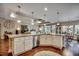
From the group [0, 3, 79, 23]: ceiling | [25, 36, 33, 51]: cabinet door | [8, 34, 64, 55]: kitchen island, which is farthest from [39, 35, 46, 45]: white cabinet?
[0, 3, 79, 23]: ceiling

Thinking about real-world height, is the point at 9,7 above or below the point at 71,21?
above

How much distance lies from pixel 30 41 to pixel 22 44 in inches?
7.8

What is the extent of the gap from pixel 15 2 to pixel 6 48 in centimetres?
104

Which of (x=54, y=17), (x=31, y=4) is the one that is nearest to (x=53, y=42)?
(x=54, y=17)

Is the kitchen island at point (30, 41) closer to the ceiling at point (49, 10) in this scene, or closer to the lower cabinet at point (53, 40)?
the lower cabinet at point (53, 40)

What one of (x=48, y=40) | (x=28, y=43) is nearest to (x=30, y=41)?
(x=28, y=43)

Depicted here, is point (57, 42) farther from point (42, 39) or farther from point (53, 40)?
point (42, 39)

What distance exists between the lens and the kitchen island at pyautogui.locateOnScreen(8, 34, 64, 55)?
2.83 meters

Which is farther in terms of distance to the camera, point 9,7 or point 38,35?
point 38,35

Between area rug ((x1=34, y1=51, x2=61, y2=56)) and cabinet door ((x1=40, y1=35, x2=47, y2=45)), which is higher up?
cabinet door ((x1=40, y1=35, x2=47, y2=45))

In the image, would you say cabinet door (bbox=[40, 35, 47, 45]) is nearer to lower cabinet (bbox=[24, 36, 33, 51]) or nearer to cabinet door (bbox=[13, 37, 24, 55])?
lower cabinet (bbox=[24, 36, 33, 51])

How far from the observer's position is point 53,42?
291 centimetres

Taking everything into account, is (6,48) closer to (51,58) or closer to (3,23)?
(3,23)

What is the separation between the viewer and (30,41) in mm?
2957
